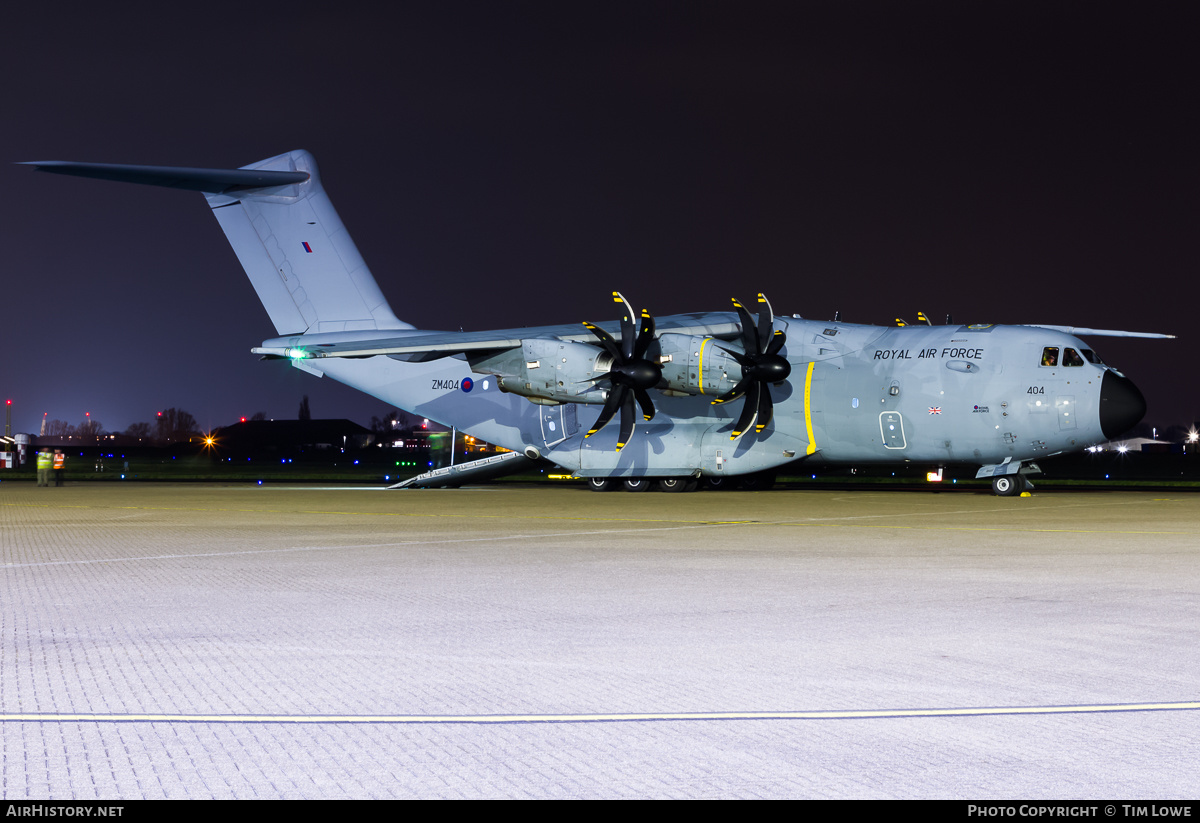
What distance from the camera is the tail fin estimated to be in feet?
108

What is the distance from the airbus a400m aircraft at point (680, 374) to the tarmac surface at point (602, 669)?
1111cm

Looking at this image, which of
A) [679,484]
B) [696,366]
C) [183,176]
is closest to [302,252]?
[183,176]

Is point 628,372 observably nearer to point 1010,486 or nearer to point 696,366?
point 696,366

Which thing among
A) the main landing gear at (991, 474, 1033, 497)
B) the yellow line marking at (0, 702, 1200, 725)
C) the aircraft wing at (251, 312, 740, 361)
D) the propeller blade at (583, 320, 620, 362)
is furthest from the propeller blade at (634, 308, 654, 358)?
the yellow line marking at (0, 702, 1200, 725)

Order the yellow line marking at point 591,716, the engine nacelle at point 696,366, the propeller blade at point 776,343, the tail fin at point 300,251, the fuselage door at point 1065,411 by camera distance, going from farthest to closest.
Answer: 1. the tail fin at point 300,251
2. the propeller blade at point 776,343
3. the engine nacelle at point 696,366
4. the fuselage door at point 1065,411
5. the yellow line marking at point 591,716

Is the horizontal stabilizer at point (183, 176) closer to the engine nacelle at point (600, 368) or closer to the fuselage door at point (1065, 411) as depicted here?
the engine nacelle at point (600, 368)

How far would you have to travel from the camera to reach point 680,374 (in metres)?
28.4

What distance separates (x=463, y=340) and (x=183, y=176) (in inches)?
341

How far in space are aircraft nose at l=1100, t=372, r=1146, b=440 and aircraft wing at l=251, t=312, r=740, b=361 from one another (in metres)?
8.99

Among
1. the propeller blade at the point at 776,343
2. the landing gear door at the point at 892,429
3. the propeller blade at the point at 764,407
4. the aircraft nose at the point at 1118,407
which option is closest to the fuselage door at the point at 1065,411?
the aircraft nose at the point at 1118,407

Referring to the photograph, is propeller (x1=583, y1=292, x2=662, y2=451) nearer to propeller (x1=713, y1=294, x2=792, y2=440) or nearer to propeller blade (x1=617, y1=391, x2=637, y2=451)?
propeller blade (x1=617, y1=391, x2=637, y2=451)

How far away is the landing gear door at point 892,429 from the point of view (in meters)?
27.6

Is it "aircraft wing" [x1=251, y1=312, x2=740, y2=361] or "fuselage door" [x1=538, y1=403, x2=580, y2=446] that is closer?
"aircraft wing" [x1=251, y1=312, x2=740, y2=361]

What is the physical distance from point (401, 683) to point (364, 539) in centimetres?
1018
